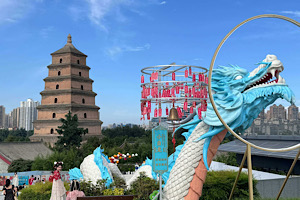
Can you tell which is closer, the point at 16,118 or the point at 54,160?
the point at 54,160

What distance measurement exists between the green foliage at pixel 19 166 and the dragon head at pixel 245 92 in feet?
58.8

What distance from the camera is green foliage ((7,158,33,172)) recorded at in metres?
20.7

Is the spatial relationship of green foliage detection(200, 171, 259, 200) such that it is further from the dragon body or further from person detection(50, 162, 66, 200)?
person detection(50, 162, 66, 200)

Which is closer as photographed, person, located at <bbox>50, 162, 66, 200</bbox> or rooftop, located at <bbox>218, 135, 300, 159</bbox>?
person, located at <bbox>50, 162, 66, 200</bbox>

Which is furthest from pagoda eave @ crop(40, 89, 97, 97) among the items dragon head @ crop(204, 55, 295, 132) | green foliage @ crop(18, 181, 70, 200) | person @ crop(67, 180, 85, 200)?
dragon head @ crop(204, 55, 295, 132)

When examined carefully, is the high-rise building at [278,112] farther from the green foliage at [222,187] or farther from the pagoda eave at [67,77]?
the pagoda eave at [67,77]

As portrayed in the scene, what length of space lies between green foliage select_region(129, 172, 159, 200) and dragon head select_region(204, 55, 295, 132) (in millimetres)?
2906

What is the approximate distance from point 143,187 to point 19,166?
15464mm

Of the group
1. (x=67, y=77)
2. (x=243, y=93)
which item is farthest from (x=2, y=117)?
(x=243, y=93)

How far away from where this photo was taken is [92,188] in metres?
8.25

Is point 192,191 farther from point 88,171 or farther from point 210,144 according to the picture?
point 88,171

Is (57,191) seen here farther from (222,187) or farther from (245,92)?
(222,187)

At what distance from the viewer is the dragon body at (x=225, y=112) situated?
5887 mm

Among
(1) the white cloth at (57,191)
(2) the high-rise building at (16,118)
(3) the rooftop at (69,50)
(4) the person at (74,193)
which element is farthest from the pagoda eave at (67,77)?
(2) the high-rise building at (16,118)
